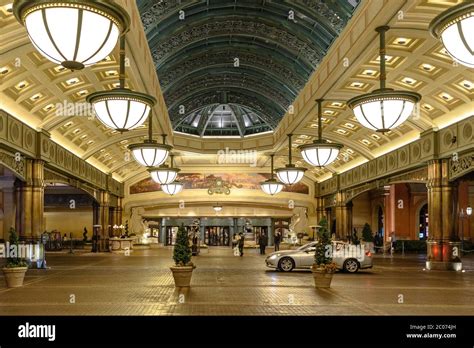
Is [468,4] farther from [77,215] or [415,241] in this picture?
[77,215]

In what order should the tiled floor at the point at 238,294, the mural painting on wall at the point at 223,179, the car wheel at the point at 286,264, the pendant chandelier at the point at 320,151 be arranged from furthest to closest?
the mural painting on wall at the point at 223,179, the car wheel at the point at 286,264, the pendant chandelier at the point at 320,151, the tiled floor at the point at 238,294

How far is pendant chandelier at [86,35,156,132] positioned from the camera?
9531mm

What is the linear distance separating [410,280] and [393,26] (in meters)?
7.81

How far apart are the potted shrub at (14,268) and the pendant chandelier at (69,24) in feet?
30.0

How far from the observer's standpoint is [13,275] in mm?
14180

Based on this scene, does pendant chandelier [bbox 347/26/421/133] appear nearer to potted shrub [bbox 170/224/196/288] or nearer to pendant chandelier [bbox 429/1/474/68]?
pendant chandelier [bbox 429/1/474/68]

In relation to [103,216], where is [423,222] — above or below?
below

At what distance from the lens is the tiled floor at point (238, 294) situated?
1040 centimetres

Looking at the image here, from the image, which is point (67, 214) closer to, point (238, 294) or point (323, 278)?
point (323, 278)

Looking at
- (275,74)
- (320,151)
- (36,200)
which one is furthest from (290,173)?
(36,200)

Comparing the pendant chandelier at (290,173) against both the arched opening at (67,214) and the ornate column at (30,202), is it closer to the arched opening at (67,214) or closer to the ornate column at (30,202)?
the ornate column at (30,202)

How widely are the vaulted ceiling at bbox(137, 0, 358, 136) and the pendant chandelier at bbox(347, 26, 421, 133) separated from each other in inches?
170

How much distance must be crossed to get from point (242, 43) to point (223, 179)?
21460 millimetres

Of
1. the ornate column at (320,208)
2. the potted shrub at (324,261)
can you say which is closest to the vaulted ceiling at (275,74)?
the potted shrub at (324,261)
